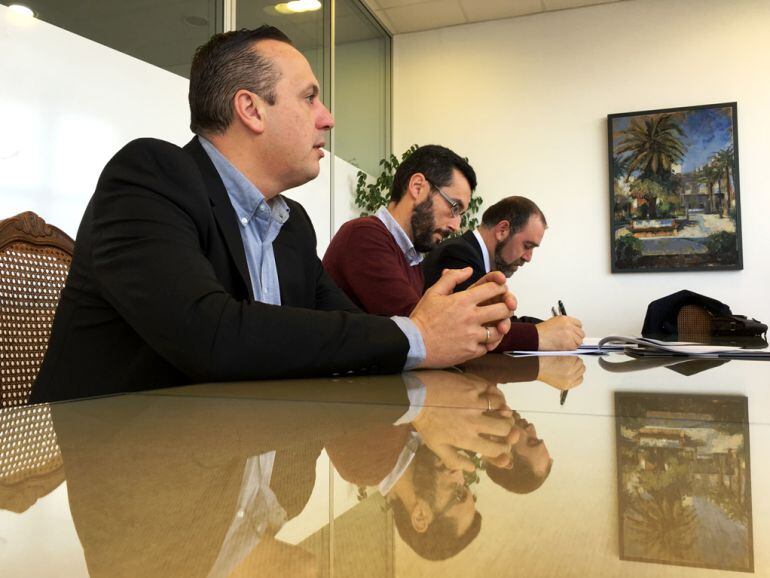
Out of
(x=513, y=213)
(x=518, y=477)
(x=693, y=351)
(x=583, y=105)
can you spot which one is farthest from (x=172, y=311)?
(x=583, y=105)

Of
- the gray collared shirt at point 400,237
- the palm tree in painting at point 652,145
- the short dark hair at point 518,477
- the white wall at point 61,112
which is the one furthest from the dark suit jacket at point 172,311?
the palm tree in painting at point 652,145

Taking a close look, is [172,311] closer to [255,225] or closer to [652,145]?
[255,225]

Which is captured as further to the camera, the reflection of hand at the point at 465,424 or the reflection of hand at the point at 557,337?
the reflection of hand at the point at 557,337

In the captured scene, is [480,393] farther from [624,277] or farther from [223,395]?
[624,277]

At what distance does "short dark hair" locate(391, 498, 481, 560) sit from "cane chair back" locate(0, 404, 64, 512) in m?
0.16

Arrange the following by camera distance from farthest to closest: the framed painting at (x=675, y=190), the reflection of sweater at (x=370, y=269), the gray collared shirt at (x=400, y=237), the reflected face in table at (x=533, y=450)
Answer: the framed painting at (x=675, y=190) < the gray collared shirt at (x=400, y=237) < the reflection of sweater at (x=370, y=269) < the reflected face in table at (x=533, y=450)

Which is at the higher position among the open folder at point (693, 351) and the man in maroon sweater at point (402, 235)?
the man in maroon sweater at point (402, 235)

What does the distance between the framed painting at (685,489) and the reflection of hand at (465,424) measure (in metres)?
0.07

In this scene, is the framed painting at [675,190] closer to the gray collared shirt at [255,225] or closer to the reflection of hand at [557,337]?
the reflection of hand at [557,337]

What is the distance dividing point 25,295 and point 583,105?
16.7 ft

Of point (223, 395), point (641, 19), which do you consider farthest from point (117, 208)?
point (641, 19)

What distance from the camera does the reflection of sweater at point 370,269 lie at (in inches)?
77.8

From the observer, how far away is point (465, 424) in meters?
0.49

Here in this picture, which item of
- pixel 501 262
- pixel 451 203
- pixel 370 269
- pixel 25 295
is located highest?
pixel 451 203
